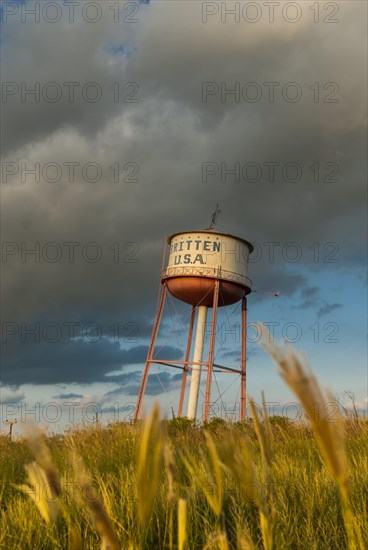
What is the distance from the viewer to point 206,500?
328cm

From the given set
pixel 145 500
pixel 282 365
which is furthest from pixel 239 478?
pixel 282 365

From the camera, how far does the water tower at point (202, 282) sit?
2398cm

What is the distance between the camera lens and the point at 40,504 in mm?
2293

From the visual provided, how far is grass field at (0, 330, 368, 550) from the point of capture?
4.59ft

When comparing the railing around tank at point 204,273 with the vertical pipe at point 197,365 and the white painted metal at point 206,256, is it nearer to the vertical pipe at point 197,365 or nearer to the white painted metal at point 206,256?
the white painted metal at point 206,256

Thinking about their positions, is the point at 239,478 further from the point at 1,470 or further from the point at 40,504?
the point at 1,470

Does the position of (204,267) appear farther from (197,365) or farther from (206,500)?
(206,500)

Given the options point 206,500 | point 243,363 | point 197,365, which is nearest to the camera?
point 206,500

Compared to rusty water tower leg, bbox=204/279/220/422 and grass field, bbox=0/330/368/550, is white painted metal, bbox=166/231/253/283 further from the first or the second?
grass field, bbox=0/330/368/550

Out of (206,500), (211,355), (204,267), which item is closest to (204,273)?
(204,267)

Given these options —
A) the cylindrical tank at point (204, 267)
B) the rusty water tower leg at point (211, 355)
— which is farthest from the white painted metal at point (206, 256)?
the rusty water tower leg at point (211, 355)

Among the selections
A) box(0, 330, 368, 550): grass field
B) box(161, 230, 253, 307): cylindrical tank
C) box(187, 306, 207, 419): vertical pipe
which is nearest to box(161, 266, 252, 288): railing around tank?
box(161, 230, 253, 307): cylindrical tank

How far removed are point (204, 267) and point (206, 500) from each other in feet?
68.4

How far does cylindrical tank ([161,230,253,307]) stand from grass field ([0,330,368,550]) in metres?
17.9
